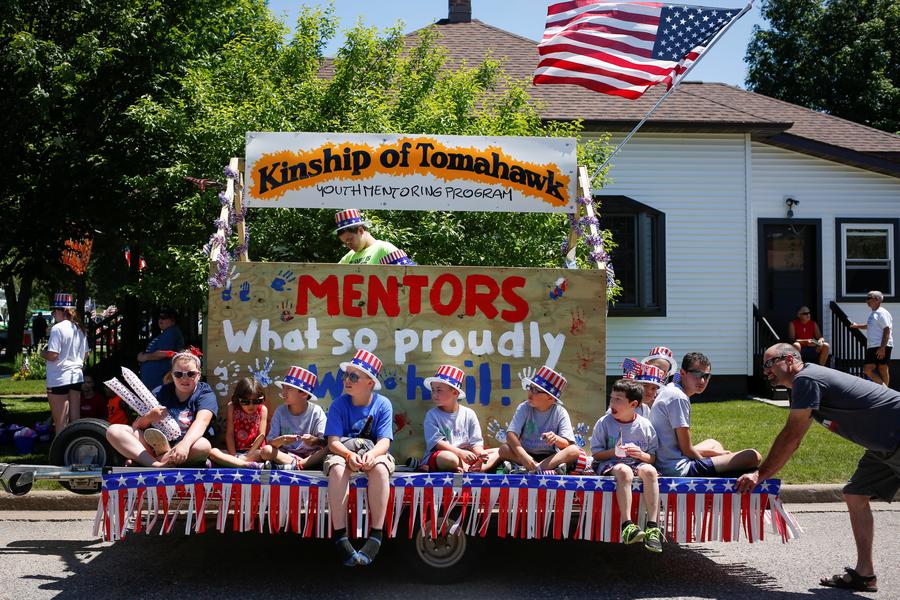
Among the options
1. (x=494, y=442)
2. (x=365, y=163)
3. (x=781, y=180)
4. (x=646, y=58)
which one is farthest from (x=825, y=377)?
(x=781, y=180)

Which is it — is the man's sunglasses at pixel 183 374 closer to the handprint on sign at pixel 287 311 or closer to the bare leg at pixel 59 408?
the handprint on sign at pixel 287 311

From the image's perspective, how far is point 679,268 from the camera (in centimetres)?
1625

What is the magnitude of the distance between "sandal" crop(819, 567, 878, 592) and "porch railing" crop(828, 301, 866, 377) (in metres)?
10.7

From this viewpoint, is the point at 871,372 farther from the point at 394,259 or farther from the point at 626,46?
the point at 394,259

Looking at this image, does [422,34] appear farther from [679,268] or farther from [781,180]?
[781,180]

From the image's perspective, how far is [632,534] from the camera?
5551mm

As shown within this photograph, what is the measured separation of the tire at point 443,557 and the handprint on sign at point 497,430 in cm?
107

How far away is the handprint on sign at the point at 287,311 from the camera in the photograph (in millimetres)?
6773

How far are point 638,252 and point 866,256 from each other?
4.37 m

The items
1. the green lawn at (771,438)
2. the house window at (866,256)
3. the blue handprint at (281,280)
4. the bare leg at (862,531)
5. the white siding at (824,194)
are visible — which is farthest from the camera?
the house window at (866,256)

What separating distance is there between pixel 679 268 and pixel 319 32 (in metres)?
7.65

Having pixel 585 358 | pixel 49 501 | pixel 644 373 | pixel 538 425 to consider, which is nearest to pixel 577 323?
pixel 585 358

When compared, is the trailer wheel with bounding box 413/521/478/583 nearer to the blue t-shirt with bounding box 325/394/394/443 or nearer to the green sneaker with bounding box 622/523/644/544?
the blue t-shirt with bounding box 325/394/394/443

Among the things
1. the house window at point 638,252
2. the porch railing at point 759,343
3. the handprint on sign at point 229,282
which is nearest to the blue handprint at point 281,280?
the handprint on sign at point 229,282
